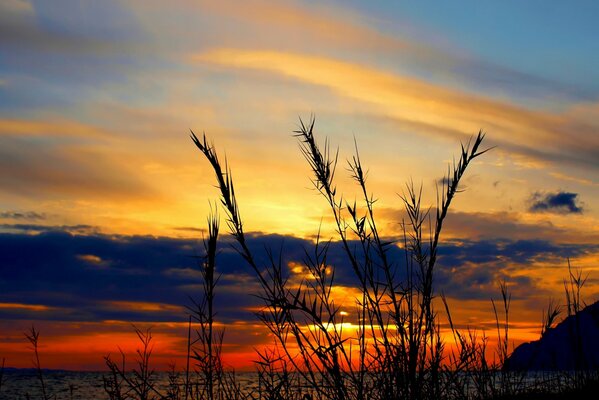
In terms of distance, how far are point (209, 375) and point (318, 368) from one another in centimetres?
106

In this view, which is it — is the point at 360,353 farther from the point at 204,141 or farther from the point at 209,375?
the point at 204,141

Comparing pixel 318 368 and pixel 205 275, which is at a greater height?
pixel 205 275

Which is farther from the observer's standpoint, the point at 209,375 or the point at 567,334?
the point at 567,334

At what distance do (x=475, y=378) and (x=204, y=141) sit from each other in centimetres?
358

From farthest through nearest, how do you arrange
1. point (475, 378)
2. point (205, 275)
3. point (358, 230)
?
point (475, 378), point (358, 230), point (205, 275)

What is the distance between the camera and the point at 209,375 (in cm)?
503

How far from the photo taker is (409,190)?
553cm

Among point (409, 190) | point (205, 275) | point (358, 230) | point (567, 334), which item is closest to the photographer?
point (205, 275)

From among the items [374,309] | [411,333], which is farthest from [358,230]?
[411,333]

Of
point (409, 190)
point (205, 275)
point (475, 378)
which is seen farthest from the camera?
point (475, 378)

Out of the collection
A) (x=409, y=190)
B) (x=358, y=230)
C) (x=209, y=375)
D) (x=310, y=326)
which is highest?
(x=409, y=190)

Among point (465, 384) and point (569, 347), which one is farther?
point (569, 347)

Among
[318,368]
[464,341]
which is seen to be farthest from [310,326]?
[464,341]

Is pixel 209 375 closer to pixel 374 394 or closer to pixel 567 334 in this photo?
pixel 374 394
